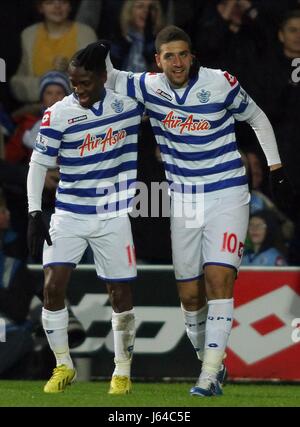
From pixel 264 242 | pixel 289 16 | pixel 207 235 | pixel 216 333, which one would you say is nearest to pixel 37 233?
pixel 207 235

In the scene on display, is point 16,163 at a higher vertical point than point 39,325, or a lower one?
higher

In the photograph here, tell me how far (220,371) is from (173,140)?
1.53 m

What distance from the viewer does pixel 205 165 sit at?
930 cm

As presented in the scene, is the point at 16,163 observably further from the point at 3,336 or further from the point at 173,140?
the point at 173,140

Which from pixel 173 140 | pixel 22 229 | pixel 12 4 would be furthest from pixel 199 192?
pixel 12 4

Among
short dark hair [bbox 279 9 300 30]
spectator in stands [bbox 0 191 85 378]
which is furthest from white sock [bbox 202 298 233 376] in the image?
short dark hair [bbox 279 9 300 30]

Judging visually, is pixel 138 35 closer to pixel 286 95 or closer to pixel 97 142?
pixel 286 95

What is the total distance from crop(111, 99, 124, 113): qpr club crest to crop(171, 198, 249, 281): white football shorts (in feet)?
2.31

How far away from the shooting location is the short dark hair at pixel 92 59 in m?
9.27

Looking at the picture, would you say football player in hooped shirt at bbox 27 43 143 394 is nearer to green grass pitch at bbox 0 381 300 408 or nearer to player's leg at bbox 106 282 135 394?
player's leg at bbox 106 282 135 394

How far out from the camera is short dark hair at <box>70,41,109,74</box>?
9.27 meters

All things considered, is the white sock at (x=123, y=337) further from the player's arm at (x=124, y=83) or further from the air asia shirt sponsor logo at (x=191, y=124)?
the player's arm at (x=124, y=83)

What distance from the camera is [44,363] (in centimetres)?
1133

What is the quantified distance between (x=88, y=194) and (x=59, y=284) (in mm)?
621
